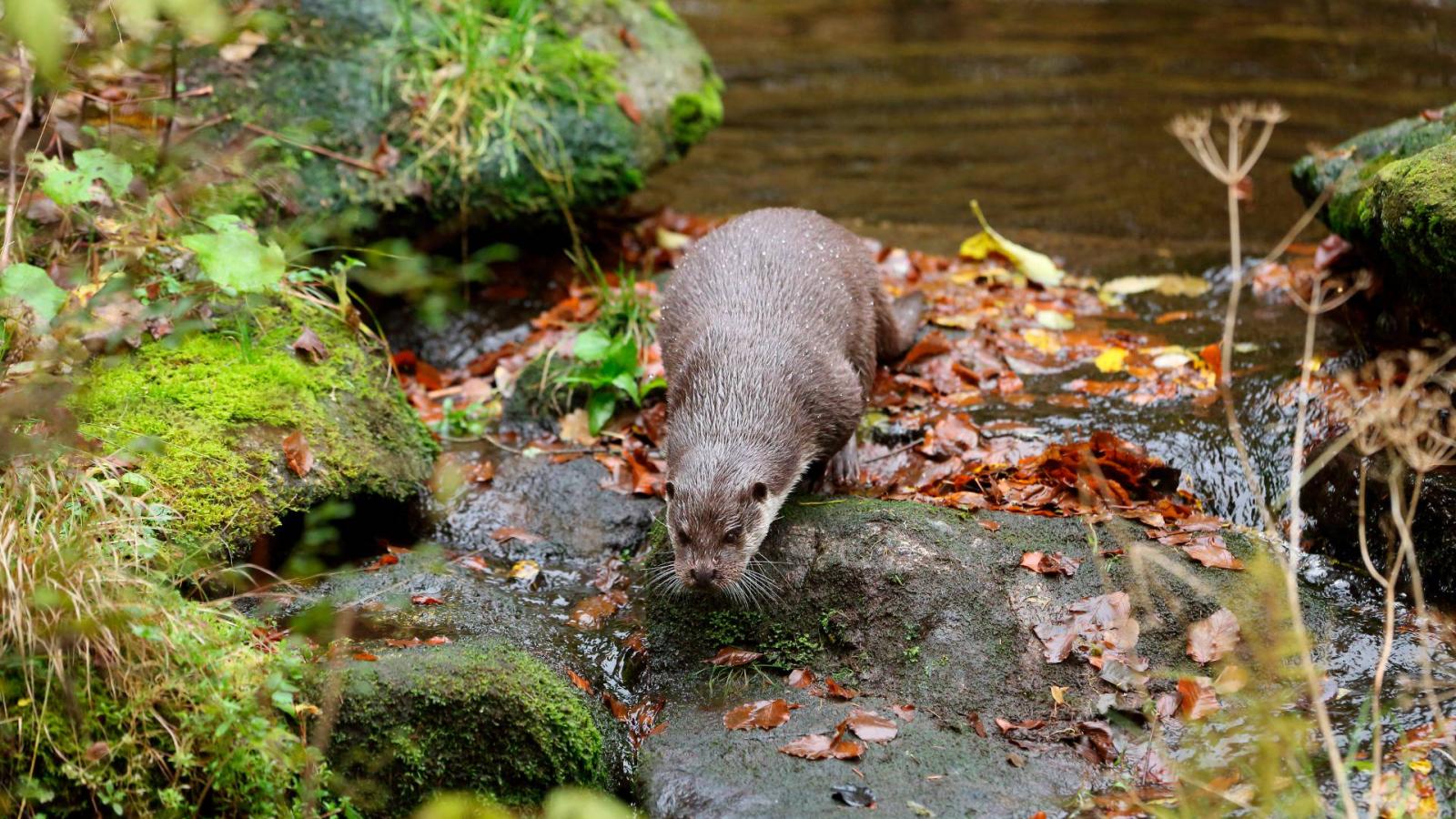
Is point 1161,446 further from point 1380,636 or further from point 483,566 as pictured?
point 483,566

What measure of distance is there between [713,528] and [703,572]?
16 centimetres

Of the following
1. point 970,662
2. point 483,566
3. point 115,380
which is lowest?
point 483,566

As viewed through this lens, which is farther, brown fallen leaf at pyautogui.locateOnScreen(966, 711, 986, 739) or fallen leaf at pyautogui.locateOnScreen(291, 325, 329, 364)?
fallen leaf at pyautogui.locateOnScreen(291, 325, 329, 364)

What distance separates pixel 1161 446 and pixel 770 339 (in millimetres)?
1725

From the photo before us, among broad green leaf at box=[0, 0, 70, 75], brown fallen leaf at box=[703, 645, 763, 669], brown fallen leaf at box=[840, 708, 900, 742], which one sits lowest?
brown fallen leaf at box=[703, 645, 763, 669]

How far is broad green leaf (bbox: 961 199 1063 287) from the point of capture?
736cm

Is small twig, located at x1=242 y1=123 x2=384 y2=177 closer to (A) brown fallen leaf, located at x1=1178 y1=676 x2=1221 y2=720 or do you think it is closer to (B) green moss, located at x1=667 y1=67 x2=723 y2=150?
(B) green moss, located at x1=667 y1=67 x2=723 y2=150

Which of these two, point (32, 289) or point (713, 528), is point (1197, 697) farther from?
point (32, 289)

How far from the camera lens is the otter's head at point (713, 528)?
427 centimetres

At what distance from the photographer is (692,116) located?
7676 mm

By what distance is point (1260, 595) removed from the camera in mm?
4191

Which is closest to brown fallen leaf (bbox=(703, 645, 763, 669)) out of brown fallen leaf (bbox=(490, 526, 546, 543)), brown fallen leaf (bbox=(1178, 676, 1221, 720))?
brown fallen leaf (bbox=(490, 526, 546, 543))

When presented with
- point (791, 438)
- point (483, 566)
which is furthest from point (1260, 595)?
point (483, 566)

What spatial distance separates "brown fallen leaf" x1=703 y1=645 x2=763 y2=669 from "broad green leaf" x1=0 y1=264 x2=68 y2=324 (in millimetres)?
2548
